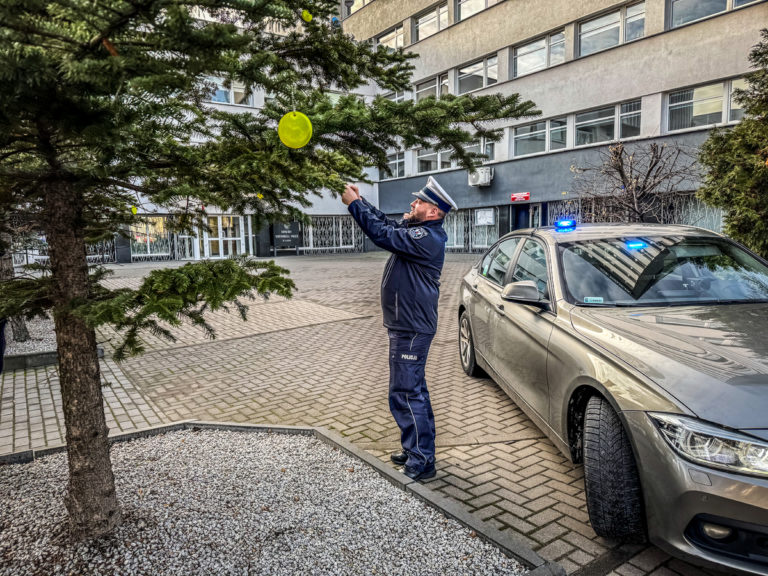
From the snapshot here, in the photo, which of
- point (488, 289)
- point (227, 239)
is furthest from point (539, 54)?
point (488, 289)

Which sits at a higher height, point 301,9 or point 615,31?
point 615,31

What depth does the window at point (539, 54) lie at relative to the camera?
23797 millimetres

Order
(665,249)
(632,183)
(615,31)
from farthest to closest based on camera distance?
(615,31), (632,183), (665,249)

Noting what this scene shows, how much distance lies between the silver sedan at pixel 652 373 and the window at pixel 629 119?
766 inches

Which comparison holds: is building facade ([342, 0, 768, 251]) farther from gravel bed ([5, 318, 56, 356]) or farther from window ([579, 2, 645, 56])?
gravel bed ([5, 318, 56, 356])

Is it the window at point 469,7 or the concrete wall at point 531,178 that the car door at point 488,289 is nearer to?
the concrete wall at point 531,178

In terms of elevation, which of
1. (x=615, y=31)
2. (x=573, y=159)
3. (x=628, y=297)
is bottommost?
(x=628, y=297)

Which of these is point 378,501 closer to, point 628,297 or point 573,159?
point 628,297

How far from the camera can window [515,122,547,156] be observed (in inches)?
983

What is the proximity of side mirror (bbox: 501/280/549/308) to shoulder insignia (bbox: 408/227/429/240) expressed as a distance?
88 centimetres

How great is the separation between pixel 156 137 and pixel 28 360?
584 cm

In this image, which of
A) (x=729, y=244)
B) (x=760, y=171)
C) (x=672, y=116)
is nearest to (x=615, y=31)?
(x=672, y=116)

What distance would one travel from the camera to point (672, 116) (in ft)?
67.0

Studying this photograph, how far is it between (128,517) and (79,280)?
4.42 feet
